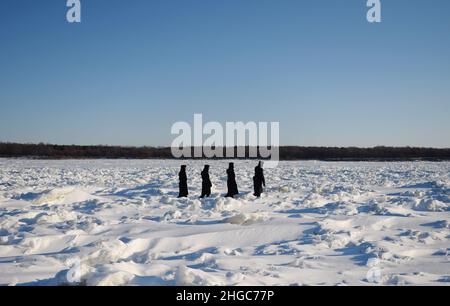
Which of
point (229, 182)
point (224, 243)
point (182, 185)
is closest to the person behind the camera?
point (224, 243)

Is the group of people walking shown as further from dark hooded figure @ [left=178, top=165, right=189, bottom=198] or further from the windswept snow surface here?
the windswept snow surface

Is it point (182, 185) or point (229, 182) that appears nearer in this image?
point (229, 182)

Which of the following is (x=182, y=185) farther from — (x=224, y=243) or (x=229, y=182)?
(x=224, y=243)

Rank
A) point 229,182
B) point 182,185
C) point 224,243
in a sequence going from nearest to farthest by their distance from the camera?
point 224,243 → point 229,182 → point 182,185

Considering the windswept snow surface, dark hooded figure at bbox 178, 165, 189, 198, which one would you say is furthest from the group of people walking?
the windswept snow surface

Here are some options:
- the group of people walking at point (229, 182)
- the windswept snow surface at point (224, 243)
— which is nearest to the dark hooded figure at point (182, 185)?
the group of people walking at point (229, 182)

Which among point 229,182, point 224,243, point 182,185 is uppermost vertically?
point 229,182

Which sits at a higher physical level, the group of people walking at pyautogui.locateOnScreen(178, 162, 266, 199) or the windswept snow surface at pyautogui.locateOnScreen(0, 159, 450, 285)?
the group of people walking at pyautogui.locateOnScreen(178, 162, 266, 199)

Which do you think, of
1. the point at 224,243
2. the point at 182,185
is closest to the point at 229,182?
the point at 182,185

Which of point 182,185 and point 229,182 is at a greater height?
point 229,182

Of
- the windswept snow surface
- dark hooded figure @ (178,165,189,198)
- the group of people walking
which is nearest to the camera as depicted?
the windswept snow surface

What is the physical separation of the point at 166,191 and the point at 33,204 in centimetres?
445

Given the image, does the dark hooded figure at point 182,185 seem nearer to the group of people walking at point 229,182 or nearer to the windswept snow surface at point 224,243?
the group of people walking at point 229,182
